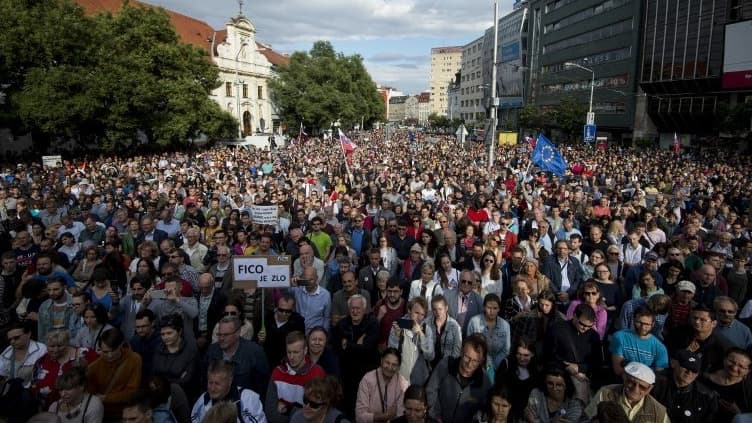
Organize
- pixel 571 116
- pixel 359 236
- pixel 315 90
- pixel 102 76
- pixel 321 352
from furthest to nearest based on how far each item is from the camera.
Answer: pixel 315 90 < pixel 571 116 < pixel 102 76 < pixel 359 236 < pixel 321 352

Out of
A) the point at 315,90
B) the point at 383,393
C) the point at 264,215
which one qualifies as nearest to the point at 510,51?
the point at 315,90

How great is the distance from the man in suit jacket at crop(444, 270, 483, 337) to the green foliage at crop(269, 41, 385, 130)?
52.0 metres

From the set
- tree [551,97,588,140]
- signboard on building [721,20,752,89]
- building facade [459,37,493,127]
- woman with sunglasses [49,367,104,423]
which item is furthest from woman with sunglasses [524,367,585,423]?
building facade [459,37,493,127]

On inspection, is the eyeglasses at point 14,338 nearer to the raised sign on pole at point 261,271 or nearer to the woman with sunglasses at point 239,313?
the woman with sunglasses at point 239,313

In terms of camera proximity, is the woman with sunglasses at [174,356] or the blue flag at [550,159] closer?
the woman with sunglasses at [174,356]

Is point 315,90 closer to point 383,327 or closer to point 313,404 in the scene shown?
point 383,327

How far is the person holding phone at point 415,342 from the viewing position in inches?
171

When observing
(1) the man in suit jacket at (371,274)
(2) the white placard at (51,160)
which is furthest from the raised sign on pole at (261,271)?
(2) the white placard at (51,160)

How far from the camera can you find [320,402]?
3.29 meters

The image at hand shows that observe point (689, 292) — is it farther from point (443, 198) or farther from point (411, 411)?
point (443, 198)

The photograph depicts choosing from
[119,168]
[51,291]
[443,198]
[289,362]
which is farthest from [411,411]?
[119,168]

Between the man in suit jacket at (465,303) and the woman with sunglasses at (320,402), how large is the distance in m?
2.25

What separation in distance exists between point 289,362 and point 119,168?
21100 mm

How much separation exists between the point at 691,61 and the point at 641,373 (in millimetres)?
46655
